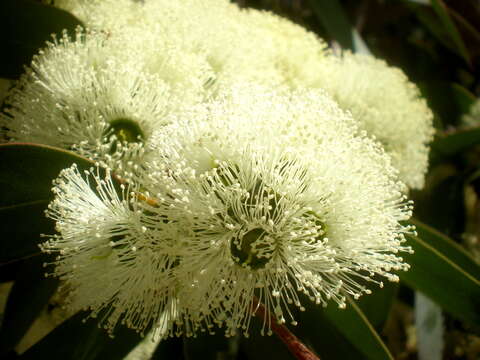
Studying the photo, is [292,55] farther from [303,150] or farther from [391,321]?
[391,321]

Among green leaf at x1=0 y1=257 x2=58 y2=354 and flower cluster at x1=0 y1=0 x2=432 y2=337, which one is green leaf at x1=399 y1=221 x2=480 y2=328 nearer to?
flower cluster at x1=0 y1=0 x2=432 y2=337

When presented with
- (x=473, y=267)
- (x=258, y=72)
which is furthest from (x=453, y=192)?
(x=258, y=72)

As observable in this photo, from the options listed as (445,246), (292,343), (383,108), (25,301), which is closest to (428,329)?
(445,246)

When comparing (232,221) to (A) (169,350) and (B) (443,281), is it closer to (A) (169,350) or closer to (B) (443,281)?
(A) (169,350)

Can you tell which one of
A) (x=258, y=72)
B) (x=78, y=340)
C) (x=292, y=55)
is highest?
(x=292, y=55)

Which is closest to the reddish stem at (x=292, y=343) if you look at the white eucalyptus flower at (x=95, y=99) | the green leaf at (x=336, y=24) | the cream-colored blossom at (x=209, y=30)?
the white eucalyptus flower at (x=95, y=99)

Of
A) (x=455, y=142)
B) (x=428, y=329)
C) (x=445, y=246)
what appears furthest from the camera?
(x=455, y=142)

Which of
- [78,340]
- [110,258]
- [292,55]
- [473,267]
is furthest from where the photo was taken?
[292,55]
